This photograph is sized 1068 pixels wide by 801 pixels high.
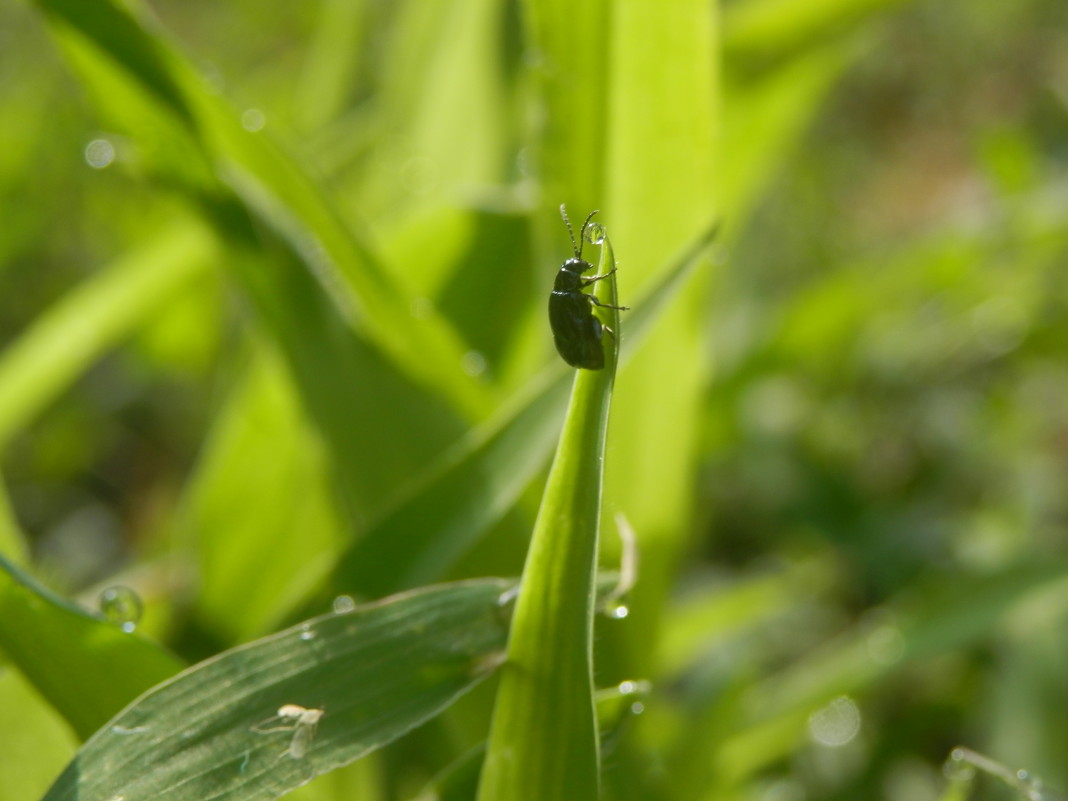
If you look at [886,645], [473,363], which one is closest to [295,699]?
[473,363]

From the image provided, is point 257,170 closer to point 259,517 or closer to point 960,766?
point 259,517

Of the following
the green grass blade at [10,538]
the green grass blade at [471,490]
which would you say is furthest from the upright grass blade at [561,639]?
the green grass blade at [10,538]

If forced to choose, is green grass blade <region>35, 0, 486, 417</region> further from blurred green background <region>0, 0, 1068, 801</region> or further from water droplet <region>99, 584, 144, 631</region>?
water droplet <region>99, 584, 144, 631</region>

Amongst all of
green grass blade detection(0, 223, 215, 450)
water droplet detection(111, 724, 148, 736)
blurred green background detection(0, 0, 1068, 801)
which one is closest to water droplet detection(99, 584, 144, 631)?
blurred green background detection(0, 0, 1068, 801)

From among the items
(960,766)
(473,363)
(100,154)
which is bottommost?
(960,766)

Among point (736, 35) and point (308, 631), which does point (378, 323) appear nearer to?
point (308, 631)

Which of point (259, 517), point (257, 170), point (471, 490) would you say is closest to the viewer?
point (471, 490)

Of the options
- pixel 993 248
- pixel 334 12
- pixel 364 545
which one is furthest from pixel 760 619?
pixel 334 12

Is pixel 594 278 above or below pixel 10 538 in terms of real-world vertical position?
below
